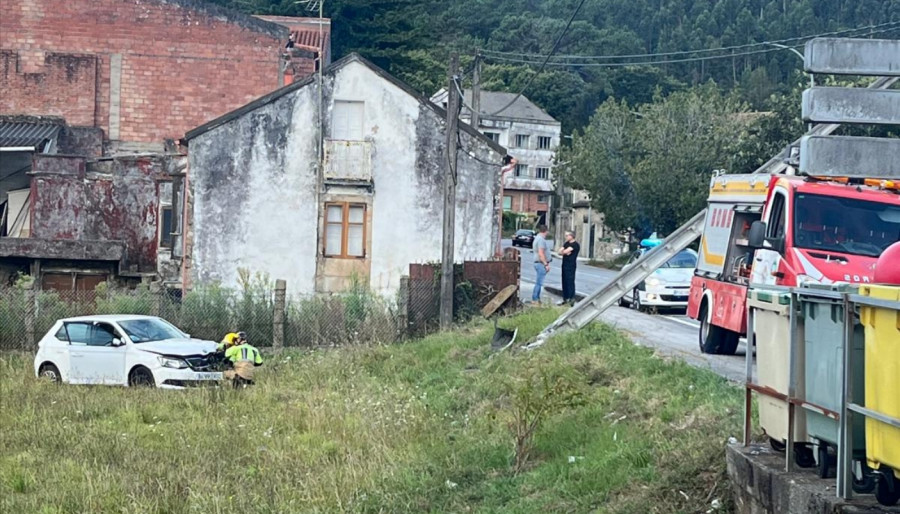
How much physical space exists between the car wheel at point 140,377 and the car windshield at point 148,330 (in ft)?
2.03

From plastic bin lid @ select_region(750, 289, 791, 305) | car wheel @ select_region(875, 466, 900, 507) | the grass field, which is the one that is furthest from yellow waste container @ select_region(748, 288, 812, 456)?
car wheel @ select_region(875, 466, 900, 507)

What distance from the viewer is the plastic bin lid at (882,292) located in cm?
582

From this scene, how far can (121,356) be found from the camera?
20.4 metres

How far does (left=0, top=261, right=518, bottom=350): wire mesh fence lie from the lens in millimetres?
24359

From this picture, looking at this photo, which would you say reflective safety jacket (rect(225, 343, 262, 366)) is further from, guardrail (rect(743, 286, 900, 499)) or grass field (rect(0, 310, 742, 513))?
guardrail (rect(743, 286, 900, 499))

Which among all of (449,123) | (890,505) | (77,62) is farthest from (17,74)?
(890,505)

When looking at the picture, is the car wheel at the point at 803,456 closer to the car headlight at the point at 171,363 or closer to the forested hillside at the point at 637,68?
the car headlight at the point at 171,363

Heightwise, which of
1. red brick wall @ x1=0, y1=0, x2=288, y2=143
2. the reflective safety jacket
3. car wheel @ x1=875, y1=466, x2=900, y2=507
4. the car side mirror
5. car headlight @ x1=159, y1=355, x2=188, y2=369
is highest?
red brick wall @ x1=0, y1=0, x2=288, y2=143

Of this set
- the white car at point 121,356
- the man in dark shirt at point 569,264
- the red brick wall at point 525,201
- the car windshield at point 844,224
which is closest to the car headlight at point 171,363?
the white car at point 121,356

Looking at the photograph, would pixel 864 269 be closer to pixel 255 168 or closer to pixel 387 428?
pixel 387 428

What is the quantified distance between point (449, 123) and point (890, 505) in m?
18.9

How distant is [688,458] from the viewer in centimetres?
956

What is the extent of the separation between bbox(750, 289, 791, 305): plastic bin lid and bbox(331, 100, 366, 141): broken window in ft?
73.3

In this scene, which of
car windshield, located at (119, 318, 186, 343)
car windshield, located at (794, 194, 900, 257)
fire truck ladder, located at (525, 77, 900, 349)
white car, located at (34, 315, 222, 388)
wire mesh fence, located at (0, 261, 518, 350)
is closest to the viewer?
car windshield, located at (794, 194, 900, 257)
